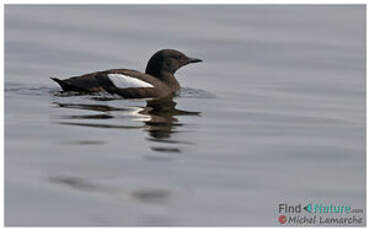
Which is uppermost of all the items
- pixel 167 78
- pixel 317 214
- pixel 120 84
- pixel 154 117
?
pixel 167 78

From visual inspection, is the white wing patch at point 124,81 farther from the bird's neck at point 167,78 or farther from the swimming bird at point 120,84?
the bird's neck at point 167,78

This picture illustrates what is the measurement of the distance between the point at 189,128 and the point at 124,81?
273 cm

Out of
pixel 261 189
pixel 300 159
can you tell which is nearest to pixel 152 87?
pixel 300 159

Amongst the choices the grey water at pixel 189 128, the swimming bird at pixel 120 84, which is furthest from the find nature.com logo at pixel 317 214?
the swimming bird at pixel 120 84

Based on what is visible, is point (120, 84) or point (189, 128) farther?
point (120, 84)

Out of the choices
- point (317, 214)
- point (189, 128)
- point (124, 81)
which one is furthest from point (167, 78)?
point (317, 214)

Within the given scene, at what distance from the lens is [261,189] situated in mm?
8000

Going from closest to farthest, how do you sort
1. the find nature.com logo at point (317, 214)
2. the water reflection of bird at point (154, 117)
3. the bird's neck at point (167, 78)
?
the find nature.com logo at point (317, 214) → the water reflection of bird at point (154, 117) → the bird's neck at point (167, 78)

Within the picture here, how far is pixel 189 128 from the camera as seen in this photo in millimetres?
10578

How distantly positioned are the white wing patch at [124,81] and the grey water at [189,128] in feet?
0.95

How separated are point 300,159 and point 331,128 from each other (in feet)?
6.52

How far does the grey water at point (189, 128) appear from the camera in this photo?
24.8 feet

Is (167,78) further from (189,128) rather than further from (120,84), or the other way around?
(189,128)

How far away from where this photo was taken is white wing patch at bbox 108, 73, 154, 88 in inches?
515
